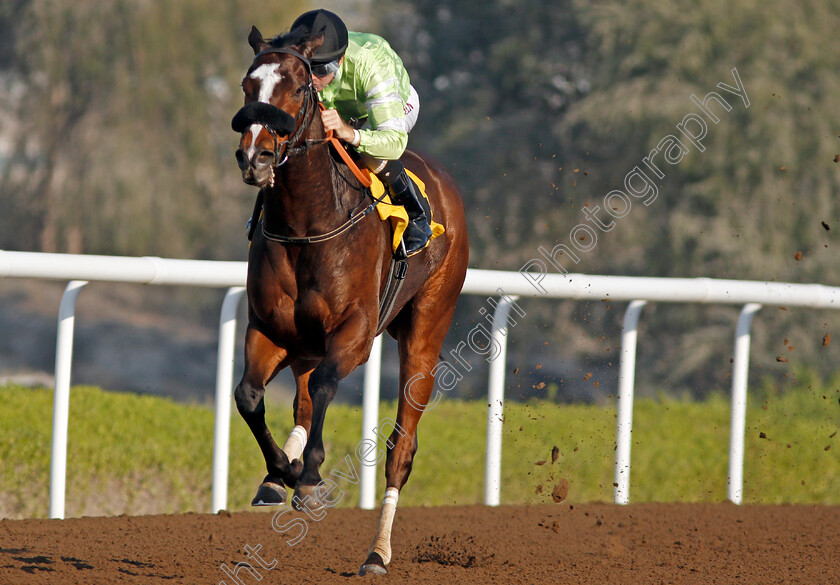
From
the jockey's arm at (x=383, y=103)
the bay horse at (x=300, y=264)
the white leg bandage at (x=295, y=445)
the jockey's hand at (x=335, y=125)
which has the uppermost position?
the jockey's arm at (x=383, y=103)

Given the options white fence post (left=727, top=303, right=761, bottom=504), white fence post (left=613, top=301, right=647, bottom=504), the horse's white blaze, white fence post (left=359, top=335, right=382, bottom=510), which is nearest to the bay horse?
the horse's white blaze

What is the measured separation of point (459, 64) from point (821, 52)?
6.89 m

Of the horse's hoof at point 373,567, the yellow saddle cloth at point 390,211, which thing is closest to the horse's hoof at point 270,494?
the horse's hoof at point 373,567

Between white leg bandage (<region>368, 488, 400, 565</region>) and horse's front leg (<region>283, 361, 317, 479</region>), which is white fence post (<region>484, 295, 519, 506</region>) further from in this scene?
horse's front leg (<region>283, 361, 317, 479</region>)

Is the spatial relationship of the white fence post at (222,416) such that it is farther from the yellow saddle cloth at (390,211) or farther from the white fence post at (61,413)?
the yellow saddle cloth at (390,211)

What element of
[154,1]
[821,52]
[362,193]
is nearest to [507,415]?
[362,193]

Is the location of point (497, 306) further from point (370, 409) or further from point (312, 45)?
point (312, 45)

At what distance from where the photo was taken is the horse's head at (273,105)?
9.63ft

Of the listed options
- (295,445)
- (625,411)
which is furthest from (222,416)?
(625,411)

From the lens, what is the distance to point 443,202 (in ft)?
14.3

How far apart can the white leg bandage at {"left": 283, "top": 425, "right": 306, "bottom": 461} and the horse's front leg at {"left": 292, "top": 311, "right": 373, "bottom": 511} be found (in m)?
0.22

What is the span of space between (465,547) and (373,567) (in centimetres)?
67

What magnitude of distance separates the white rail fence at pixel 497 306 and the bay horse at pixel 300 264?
1012 mm

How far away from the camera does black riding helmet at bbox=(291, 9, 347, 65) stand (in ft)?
10.8
